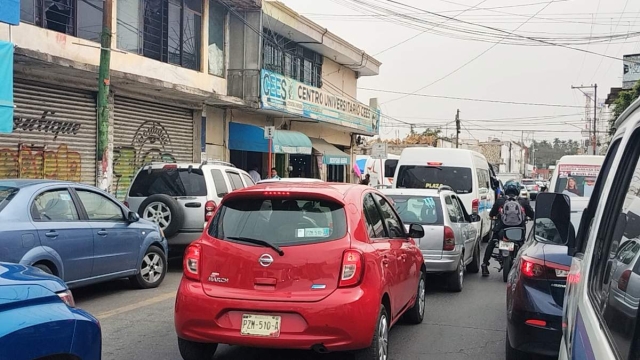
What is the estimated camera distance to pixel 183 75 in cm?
1816

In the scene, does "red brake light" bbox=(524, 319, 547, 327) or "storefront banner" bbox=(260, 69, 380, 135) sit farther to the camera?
"storefront banner" bbox=(260, 69, 380, 135)

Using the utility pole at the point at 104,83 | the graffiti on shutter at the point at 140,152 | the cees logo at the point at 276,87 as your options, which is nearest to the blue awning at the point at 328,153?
the cees logo at the point at 276,87

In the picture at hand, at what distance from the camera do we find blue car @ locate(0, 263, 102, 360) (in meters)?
2.93

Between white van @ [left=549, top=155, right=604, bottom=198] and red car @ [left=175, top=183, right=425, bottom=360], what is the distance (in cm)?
796

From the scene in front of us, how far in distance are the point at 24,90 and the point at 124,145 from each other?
12.3 feet

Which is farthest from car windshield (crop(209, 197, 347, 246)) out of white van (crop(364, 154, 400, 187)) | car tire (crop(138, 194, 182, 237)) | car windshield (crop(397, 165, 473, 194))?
white van (crop(364, 154, 400, 187))

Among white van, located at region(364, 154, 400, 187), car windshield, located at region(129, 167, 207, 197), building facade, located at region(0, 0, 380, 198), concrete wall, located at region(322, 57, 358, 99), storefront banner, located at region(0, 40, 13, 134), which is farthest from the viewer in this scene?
white van, located at region(364, 154, 400, 187)

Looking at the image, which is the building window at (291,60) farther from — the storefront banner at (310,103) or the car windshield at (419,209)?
the car windshield at (419,209)

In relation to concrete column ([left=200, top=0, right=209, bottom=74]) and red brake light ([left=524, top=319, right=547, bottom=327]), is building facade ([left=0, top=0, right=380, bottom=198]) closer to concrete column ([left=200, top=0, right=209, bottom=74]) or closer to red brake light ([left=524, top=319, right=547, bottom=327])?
concrete column ([left=200, top=0, right=209, bottom=74])

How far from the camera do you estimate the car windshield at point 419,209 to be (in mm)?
9242

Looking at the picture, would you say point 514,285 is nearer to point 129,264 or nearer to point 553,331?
point 553,331

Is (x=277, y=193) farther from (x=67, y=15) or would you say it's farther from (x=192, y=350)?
(x=67, y=15)

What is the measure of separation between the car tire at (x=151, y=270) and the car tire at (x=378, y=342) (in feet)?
15.6

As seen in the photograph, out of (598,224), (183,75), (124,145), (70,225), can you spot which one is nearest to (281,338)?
(598,224)
